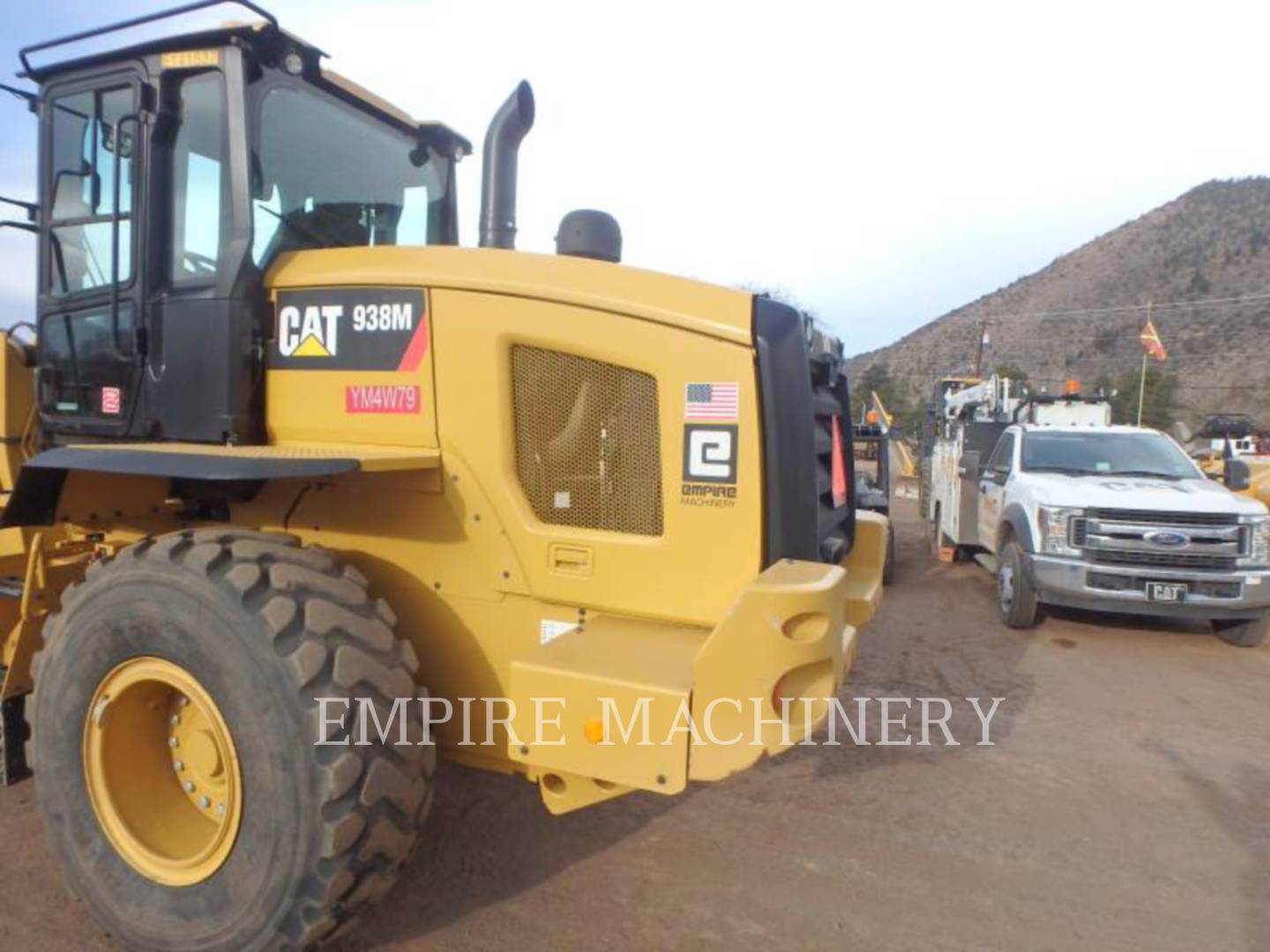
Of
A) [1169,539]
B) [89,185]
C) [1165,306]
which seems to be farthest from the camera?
[1165,306]

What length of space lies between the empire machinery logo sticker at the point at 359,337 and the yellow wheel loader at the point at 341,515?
1cm

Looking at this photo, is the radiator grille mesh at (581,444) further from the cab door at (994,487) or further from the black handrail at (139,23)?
the cab door at (994,487)

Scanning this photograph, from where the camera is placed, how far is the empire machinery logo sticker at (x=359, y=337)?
9.57 ft

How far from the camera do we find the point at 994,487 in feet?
30.8

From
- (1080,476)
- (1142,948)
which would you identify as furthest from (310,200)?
(1080,476)

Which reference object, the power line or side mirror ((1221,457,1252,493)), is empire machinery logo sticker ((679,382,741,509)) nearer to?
side mirror ((1221,457,1252,493))

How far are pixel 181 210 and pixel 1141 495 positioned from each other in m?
7.49

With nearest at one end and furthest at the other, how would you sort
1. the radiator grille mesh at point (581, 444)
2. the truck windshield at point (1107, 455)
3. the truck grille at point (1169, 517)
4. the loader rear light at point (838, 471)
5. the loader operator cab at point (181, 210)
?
1. the radiator grille mesh at point (581, 444)
2. the loader operator cab at point (181, 210)
3. the loader rear light at point (838, 471)
4. the truck grille at point (1169, 517)
5. the truck windshield at point (1107, 455)

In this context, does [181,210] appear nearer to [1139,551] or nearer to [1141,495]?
[1139,551]

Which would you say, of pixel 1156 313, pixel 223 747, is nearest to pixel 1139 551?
pixel 223 747

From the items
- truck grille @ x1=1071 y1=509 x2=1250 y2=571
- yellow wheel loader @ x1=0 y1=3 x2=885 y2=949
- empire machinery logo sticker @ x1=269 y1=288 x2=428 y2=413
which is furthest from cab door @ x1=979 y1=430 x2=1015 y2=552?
empire machinery logo sticker @ x1=269 y1=288 x2=428 y2=413

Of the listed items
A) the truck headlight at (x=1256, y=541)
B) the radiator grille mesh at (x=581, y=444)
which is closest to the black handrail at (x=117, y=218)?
the radiator grille mesh at (x=581, y=444)

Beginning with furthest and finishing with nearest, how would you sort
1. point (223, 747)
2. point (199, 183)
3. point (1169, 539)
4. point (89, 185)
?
point (1169, 539) → point (89, 185) → point (199, 183) → point (223, 747)

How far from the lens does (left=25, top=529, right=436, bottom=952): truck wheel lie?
2.38 m
